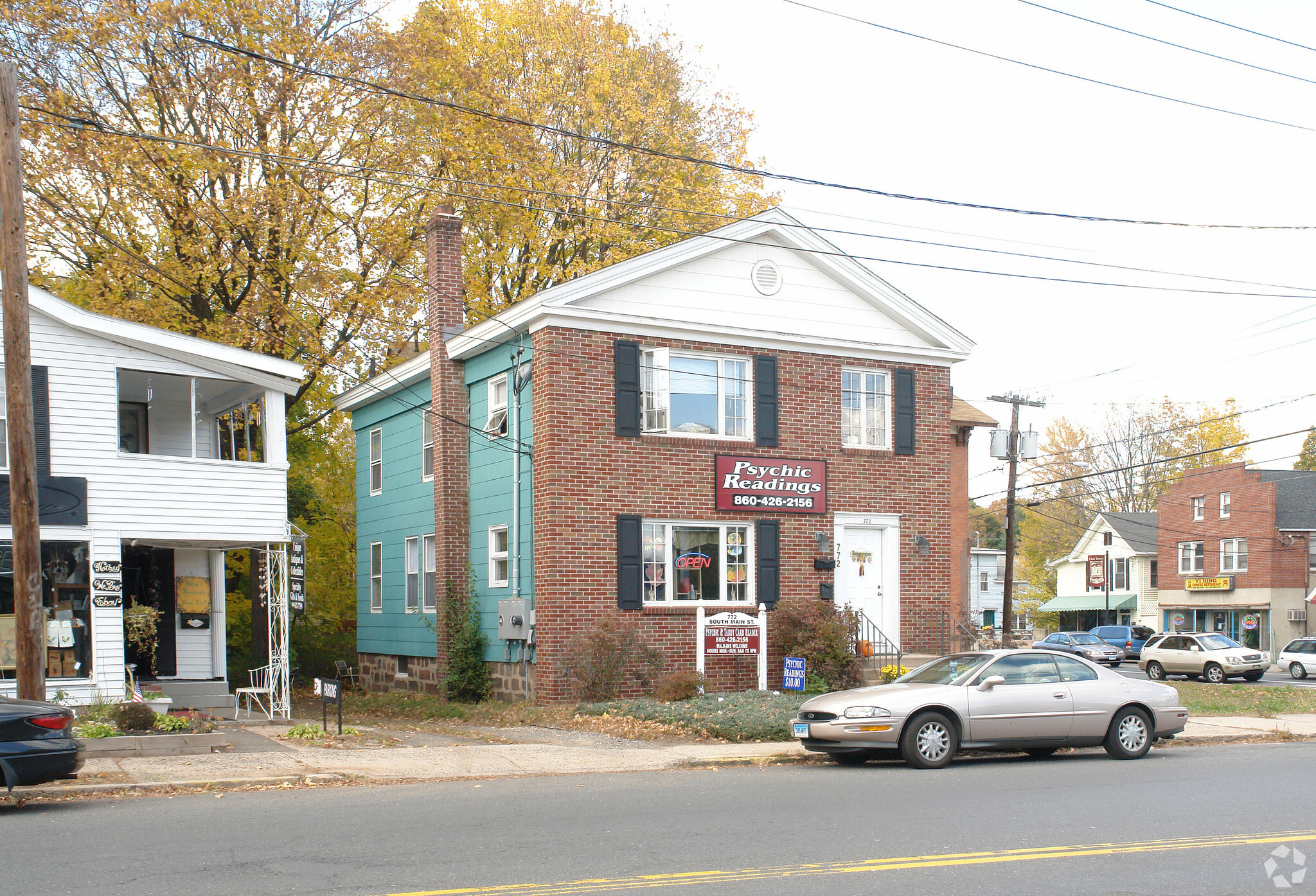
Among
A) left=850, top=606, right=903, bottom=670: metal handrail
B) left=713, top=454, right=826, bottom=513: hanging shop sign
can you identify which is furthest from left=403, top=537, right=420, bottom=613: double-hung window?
left=850, top=606, right=903, bottom=670: metal handrail

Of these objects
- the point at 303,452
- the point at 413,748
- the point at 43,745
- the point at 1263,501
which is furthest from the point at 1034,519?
the point at 43,745

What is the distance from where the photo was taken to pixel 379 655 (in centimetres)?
2819

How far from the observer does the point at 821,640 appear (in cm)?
2139

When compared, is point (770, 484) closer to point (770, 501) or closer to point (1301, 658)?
point (770, 501)

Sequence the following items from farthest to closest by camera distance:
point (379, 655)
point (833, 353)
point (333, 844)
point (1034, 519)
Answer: point (1034, 519) → point (379, 655) → point (833, 353) → point (333, 844)

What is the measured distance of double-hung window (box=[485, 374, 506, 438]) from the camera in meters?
22.8

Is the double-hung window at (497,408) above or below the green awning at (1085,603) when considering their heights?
above

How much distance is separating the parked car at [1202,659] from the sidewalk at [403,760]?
65.1ft

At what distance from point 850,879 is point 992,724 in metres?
6.95

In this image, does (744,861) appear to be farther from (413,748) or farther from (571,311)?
(571,311)

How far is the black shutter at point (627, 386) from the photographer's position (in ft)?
70.4

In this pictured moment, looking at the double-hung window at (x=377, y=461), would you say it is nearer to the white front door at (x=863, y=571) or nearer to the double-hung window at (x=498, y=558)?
the double-hung window at (x=498, y=558)

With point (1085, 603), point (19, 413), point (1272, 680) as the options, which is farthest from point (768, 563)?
point (1085, 603)

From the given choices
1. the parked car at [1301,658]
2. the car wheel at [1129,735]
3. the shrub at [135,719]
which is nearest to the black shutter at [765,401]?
the car wheel at [1129,735]
